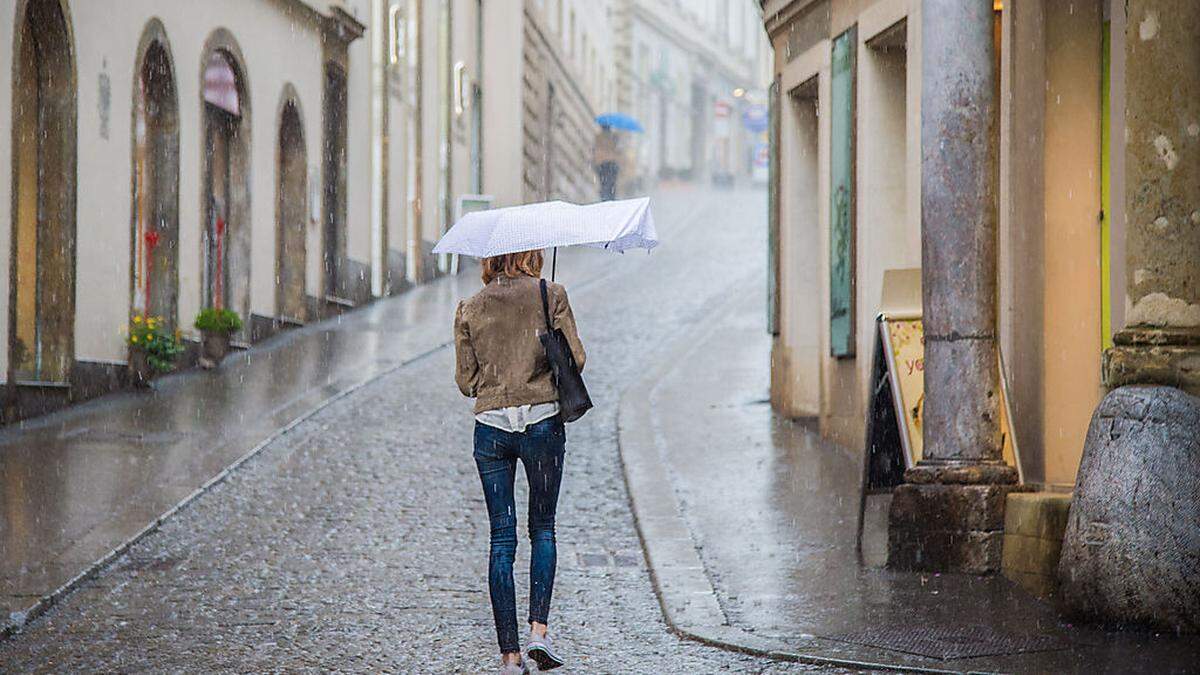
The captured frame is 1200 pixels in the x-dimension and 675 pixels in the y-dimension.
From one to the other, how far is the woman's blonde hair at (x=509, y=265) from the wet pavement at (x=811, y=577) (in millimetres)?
1643

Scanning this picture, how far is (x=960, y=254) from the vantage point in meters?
8.98

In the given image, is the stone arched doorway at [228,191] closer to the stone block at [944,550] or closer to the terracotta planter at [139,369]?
the terracotta planter at [139,369]

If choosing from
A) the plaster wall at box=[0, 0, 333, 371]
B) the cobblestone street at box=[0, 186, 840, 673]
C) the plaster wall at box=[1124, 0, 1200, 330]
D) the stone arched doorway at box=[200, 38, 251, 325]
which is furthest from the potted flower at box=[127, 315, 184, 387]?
the plaster wall at box=[1124, 0, 1200, 330]

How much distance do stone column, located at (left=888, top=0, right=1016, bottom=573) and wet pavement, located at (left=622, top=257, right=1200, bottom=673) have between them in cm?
61

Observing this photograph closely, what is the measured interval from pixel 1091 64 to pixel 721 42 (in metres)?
76.2

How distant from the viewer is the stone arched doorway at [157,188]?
61.7ft

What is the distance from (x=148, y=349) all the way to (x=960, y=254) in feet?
34.0

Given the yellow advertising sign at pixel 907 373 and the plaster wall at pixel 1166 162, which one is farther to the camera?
the yellow advertising sign at pixel 907 373

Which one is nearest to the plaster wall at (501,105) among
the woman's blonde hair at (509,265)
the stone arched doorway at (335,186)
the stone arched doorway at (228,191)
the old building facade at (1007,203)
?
the stone arched doorway at (335,186)

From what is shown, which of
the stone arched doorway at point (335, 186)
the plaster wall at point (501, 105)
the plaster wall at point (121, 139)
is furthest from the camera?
the plaster wall at point (501, 105)

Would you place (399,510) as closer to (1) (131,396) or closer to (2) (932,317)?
(2) (932,317)

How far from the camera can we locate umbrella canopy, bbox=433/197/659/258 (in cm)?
703

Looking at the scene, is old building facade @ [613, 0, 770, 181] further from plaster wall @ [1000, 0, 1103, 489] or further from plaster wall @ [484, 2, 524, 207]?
plaster wall @ [1000, 0, 1103, 489]

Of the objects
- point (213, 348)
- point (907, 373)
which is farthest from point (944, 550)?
point (213, 348)
